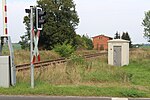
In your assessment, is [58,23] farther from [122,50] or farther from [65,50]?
[122,50]

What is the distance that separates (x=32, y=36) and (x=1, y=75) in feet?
6.37

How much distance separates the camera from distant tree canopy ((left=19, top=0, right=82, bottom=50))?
60838mm

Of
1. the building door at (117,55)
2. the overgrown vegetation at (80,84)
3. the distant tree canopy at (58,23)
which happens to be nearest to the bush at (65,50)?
the building door at (117,55)

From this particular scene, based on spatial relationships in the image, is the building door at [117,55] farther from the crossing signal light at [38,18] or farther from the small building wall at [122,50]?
the crossing signal light at [38,18]

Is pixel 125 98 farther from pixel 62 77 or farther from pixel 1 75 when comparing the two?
pixel 1 75

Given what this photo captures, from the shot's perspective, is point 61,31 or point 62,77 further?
point 61,31

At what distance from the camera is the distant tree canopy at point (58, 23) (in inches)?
2395

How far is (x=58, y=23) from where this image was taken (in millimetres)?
62906

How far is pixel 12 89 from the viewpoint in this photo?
36.1 ft

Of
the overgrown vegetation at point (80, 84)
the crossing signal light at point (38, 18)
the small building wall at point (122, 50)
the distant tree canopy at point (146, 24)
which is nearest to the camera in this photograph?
the overgrown vegetation at point (80, 84)

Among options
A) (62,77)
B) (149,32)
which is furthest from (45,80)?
(149,32)

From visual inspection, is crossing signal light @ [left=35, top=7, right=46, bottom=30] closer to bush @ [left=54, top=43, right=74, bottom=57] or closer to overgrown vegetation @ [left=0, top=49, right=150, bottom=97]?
overgrown vegetation @ [left=0, top=49, right=150, bottom=97]

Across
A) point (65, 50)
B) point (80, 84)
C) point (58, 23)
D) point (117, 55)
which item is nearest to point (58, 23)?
point (58, 23)

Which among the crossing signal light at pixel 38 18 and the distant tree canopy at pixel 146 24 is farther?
the distant tree canopy at pixel 146 24
